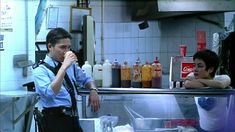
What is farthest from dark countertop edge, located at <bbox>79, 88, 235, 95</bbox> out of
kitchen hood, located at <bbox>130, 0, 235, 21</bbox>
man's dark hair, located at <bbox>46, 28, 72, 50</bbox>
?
kitchen hood, located at <bbox>130, 0, 235, 21</bbox>

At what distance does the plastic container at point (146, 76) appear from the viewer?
296 centimetres

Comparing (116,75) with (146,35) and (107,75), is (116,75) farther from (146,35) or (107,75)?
(146,35)

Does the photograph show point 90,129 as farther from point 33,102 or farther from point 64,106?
point 33,102

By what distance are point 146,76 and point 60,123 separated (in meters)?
0.80

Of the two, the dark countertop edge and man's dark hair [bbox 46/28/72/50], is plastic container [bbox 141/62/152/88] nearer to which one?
the dark countertop edge

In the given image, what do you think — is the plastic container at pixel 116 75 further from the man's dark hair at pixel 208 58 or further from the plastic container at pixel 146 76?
the man's dark hair at pixel 208 58

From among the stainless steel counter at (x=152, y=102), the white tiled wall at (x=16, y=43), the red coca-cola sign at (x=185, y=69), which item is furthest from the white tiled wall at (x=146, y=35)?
the stainless steel counter at (x=152, y=102)

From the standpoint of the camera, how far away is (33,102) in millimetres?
3426

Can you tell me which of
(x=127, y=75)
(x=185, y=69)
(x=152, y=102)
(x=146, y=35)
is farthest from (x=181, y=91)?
(x=146, y=35)

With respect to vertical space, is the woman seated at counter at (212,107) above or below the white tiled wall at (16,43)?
below

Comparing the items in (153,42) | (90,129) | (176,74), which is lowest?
(90,129)

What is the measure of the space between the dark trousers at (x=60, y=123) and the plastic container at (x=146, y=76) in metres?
0.65

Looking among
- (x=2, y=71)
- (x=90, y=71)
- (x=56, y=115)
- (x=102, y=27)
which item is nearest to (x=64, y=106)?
(x=56, y=115)

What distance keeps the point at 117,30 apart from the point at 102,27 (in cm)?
21
